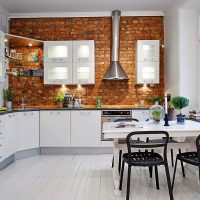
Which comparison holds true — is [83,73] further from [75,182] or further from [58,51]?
[75,182]

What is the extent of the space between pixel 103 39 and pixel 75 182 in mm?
3569

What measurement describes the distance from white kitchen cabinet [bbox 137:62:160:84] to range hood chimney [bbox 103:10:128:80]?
32cm

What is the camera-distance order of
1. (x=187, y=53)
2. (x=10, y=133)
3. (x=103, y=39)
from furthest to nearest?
1. (x=103, y=39)
2. (x=187, y=53)
3. (x=10, y=133)

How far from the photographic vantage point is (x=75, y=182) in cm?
379

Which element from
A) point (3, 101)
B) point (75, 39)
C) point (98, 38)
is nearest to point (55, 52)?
point (75, 39)

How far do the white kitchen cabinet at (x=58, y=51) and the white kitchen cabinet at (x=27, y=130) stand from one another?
1.26m

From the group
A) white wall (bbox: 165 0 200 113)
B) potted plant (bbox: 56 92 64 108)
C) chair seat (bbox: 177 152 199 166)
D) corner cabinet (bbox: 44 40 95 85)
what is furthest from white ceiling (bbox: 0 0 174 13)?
chair seat (bbox: 177 152 199 166)

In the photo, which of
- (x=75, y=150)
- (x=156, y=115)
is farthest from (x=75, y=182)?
(x=75, y=150)

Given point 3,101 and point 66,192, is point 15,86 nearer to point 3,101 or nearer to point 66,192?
point 3,101

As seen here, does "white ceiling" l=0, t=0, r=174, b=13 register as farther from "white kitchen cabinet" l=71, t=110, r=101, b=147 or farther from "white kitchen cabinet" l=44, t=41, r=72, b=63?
"white kitchen cabinet" l=71, t=110, r=101, b=147

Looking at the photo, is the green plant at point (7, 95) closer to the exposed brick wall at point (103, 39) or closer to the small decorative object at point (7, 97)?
the small decorative object at point (7, 97)

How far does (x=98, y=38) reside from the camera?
6.27 meters

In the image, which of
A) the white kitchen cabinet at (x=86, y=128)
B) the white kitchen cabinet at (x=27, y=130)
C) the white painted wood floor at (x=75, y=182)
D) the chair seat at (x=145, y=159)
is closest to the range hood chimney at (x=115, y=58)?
the white kitchen cabinet at (x=86, y=128)

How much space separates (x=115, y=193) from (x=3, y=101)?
3.53 metres
